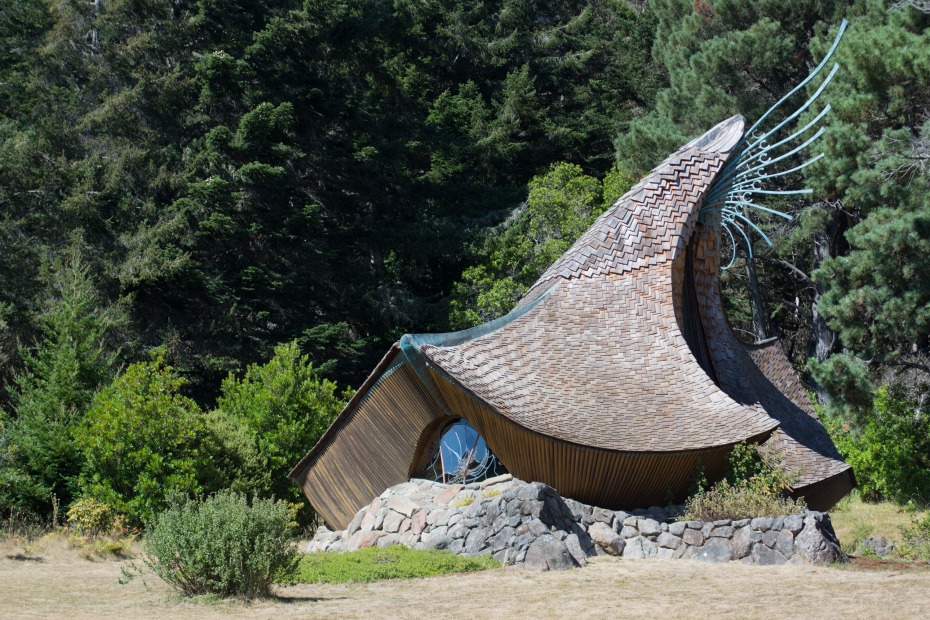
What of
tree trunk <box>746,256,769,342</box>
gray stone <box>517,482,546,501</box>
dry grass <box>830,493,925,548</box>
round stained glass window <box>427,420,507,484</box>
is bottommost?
dry grass <box>830,493,925,548</box>

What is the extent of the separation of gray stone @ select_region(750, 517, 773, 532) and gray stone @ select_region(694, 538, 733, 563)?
36 cm

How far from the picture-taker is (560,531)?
1230cm

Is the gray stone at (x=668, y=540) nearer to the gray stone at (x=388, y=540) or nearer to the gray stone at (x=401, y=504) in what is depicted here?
the gray stone at (x=401, y=504)

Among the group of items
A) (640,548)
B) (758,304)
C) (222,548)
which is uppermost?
(758,304)

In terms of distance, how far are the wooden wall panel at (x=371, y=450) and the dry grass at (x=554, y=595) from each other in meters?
3.16

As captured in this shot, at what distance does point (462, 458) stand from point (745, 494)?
12.3 ft

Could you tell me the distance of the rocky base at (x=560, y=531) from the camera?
1184 cm

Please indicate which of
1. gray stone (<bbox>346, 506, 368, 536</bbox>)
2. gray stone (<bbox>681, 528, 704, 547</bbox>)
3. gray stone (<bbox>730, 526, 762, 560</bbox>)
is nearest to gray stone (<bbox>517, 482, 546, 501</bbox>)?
gray stone (<bbox>681, 528, 704, 547</bbox>)

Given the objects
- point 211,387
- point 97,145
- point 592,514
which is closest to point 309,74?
point 97,145

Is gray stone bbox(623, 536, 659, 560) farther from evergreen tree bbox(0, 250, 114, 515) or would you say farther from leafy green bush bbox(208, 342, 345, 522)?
evergreen tree bbox(0, 250, 114, 515)

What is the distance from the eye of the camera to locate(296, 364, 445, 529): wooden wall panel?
14.0 m

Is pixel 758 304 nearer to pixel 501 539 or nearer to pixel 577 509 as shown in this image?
pixel 577 509

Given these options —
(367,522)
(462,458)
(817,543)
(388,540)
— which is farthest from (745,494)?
(367,522)

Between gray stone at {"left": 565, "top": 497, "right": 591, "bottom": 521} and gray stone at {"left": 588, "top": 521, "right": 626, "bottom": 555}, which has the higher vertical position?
gray stone at {"left": 565, "top": 497, "right": 591, "bottom": 521}
